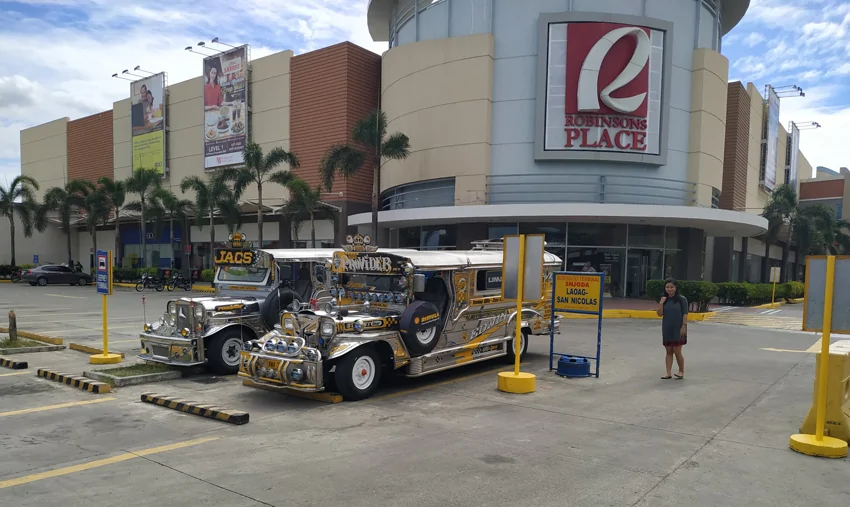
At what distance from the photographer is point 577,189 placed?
85.9 feet

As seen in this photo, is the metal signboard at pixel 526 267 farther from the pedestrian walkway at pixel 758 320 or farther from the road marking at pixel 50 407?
the pedestrian walkway at pixel 758 320

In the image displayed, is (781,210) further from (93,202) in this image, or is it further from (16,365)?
(93,202)

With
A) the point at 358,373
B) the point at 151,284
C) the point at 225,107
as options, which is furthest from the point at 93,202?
the point at 358,373

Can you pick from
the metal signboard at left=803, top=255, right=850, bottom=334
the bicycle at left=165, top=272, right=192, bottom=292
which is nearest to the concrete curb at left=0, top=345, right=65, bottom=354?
the metal signboard at left=803, top=255, right=850, bottom=334

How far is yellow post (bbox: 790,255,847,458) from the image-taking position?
19.2 ft

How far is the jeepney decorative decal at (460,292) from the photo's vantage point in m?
9.60

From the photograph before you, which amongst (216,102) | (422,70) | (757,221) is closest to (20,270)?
(216,102)

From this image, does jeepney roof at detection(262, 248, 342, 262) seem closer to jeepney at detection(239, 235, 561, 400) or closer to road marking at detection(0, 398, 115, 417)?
jeepney at detection(239, 235, 561, 400)

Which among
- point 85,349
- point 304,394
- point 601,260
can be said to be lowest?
point 85,349

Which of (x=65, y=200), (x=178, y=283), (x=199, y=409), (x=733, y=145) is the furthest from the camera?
(x=65, y=200)

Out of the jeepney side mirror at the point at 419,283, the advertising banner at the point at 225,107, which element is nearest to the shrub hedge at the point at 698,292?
the jeepney side mirror at the point at 419,283

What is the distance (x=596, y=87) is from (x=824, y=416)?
2164cm

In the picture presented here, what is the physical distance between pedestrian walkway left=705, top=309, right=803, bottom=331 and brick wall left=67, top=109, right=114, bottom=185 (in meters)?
51.3

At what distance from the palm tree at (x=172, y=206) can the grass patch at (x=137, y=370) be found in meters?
32.7
